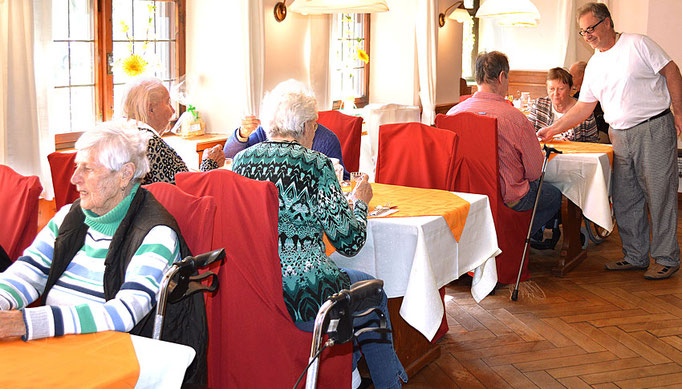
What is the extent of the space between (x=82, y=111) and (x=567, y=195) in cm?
333

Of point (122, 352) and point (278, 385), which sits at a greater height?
point (122, 352)

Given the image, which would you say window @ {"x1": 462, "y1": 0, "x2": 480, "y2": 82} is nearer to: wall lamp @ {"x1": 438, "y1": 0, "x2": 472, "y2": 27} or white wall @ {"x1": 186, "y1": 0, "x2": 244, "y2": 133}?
wall lamp @ {"x1": 438, "y1": 0, "x2": 472, "y2": 27}

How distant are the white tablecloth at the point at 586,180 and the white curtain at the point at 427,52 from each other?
3.23 m

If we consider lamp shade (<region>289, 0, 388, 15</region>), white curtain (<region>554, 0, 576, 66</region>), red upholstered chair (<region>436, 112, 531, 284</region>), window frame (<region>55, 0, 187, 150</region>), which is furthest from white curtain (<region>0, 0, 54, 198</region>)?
white curtain (<region>554, 0, 576, 66</region>)

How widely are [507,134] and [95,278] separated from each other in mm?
2941

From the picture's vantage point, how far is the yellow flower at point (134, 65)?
506cm

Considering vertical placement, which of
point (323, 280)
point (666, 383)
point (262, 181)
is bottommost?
point (666, 383)

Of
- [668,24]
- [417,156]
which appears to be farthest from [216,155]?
[668,24]

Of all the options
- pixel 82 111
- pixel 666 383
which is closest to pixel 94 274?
pixel 666 383

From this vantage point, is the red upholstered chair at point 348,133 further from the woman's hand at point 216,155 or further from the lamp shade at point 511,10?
the lamp shade at point 511,10

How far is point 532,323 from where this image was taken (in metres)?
4.25

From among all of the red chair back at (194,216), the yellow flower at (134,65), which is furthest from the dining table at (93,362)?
the yellow flower at (134,65)

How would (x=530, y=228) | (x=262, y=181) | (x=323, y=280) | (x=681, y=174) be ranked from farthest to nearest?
Result: 1. (x=681, y=174)
2. (x=530, y=228)
3. (x=323, y=280)
4. (x=262, y=181)

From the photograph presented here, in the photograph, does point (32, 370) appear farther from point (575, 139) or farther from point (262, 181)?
point (575, 139)
